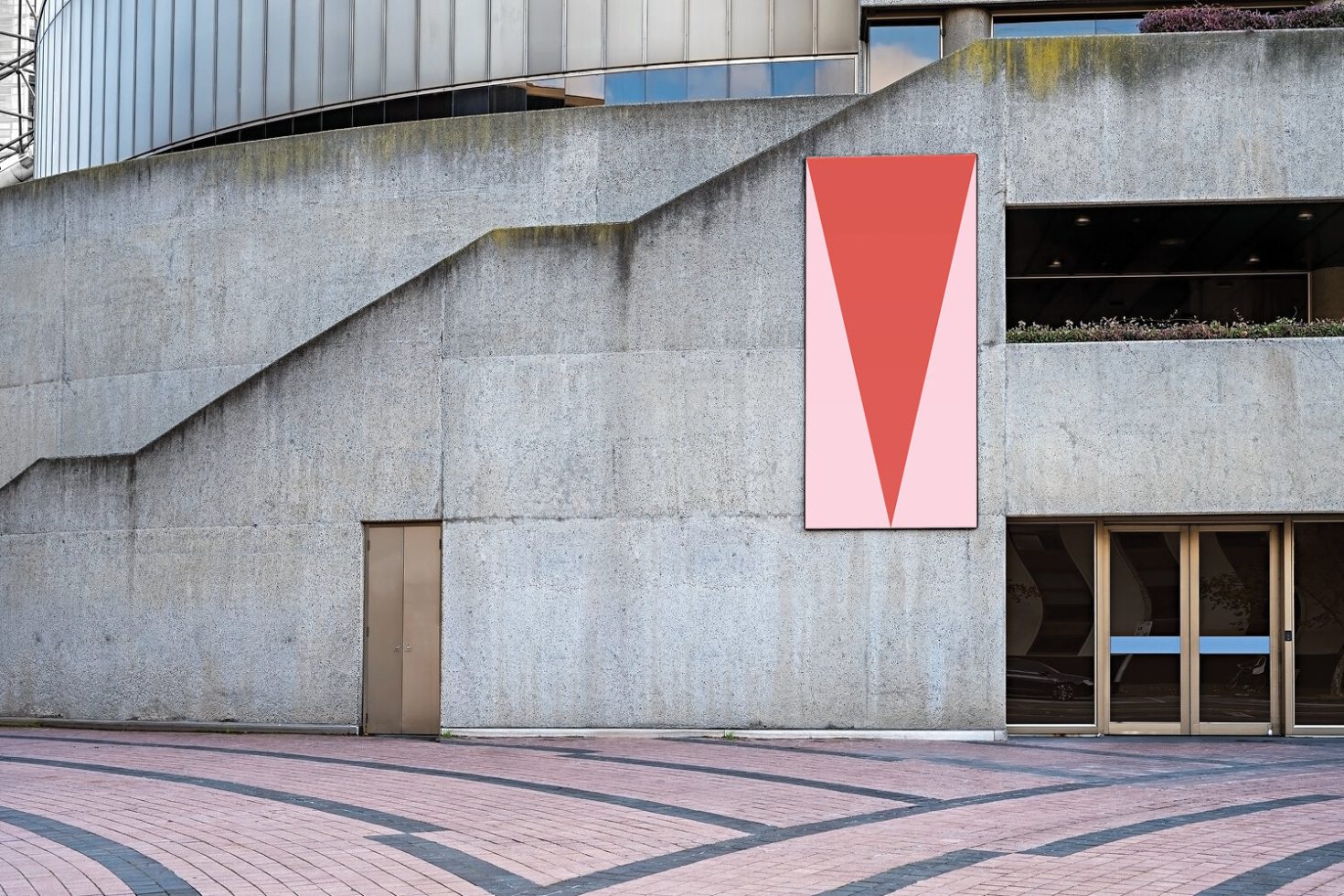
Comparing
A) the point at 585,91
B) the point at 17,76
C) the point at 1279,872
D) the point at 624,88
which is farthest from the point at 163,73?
the point at 17,76

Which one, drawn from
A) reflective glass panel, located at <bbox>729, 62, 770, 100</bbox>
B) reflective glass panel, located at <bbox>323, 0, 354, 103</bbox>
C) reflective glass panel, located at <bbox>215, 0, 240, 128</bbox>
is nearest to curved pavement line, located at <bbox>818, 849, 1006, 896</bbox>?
reflective glass panel, located at <bbox>729, 62, 770, 100</bbox>

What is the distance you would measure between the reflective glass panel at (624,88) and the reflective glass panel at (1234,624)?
31.1 feet

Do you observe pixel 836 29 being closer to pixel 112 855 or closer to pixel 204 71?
pixel 204 71

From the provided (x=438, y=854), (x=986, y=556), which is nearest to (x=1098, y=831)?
(x=438, y=854)

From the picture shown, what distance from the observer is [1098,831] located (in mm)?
9867

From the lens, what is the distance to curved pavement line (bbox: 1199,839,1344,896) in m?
7.88

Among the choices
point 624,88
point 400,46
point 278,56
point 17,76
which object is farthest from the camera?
point 17,76

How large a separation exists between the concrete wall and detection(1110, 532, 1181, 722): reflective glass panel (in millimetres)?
896

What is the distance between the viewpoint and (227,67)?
2255 cm

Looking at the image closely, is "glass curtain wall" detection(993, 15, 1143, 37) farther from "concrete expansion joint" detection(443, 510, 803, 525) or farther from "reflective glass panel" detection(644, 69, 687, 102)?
"concrete expansion joint" detection(443, 510, 803, 525)

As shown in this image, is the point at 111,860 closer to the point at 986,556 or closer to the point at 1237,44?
the point at 986,556

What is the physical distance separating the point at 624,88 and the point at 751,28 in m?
1.91

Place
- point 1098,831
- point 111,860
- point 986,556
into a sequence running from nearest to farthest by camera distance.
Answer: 1. point 111,860
2. point 1098,831
3. point 986,556

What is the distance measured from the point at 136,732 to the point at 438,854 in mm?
9419
